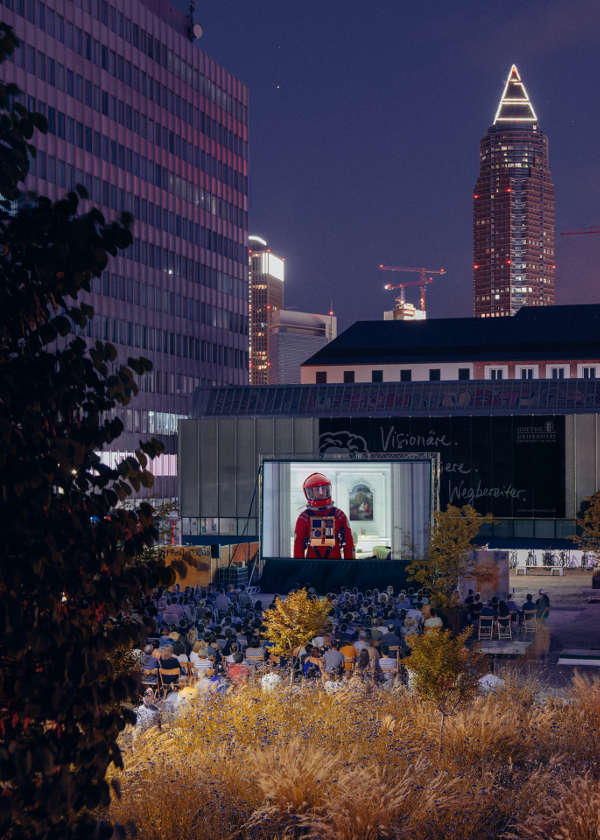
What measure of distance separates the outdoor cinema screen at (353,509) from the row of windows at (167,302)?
53.8 meters

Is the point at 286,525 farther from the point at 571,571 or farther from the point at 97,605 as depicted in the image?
the point at 97,605

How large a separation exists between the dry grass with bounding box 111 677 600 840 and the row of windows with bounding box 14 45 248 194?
82.2m

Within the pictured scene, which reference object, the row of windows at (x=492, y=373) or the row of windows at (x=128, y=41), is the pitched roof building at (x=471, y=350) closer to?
the row of windows at (x=492, y=373)

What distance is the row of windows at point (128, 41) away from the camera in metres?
92.1

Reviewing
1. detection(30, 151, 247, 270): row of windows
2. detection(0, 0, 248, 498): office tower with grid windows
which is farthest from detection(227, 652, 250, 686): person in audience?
detection(0, 0, 248, 498): office tower with grid windows

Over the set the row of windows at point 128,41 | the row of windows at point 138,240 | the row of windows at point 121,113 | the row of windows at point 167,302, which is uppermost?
the row of windows at point 128,41

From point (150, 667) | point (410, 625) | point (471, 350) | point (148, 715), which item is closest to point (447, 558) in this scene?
point (410, 625)

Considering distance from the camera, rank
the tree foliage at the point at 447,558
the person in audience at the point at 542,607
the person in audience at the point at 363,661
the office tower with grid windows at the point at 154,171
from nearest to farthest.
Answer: the person in audience at the point at 363,661 < the person in audience at the point at 542,607 < the tree foliage at the point at 447,558 < the office tower with grid windows at the point at 154,171

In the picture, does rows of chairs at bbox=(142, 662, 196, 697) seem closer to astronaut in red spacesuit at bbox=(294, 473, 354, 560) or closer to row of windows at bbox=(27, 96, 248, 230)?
astronaut in red spacesuit at bbox=(294, 473, 354, 560)

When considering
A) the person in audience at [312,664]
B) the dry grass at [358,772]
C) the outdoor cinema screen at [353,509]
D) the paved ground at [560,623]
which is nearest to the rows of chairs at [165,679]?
the person in audience at [312,664]

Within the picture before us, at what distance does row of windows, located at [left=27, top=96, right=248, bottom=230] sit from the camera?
314ft

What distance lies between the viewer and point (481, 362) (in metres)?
105

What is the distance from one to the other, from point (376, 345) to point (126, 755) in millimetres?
98568

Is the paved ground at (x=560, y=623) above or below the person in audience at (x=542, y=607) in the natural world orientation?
below
